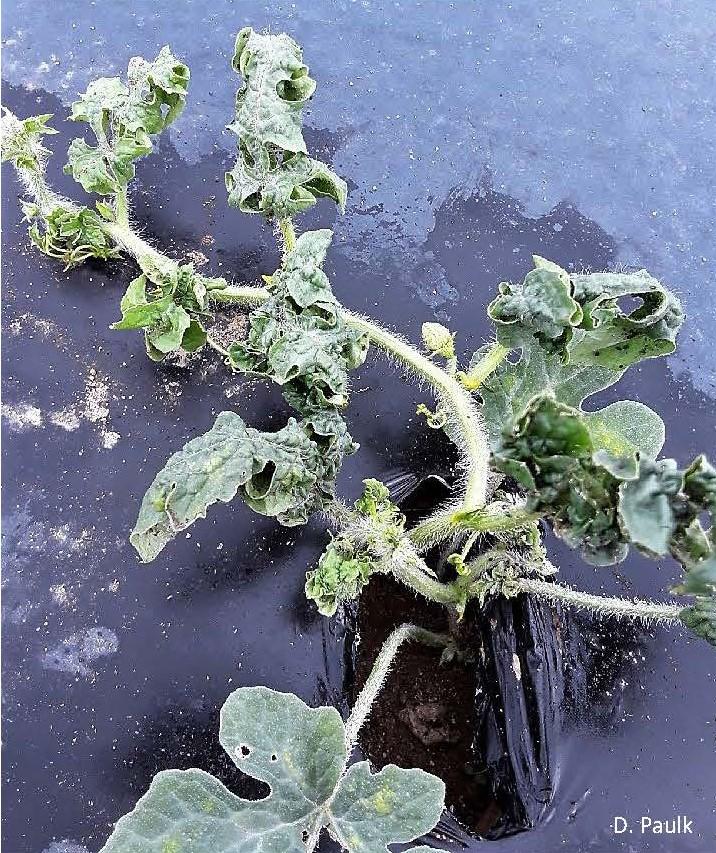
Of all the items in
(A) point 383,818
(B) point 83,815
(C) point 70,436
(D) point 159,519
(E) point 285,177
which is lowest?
(B) point 83,815

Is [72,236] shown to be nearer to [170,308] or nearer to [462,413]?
[170,308]

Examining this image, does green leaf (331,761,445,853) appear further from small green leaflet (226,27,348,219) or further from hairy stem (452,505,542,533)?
small green leaflet (226,27,348,219)

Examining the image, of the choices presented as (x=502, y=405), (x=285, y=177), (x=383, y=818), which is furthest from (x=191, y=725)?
(x=285, y=177)

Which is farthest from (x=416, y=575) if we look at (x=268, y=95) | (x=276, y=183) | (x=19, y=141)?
(x=19, y=141)

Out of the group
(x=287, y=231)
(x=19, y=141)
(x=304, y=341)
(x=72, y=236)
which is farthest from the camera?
(x=72, y=236)

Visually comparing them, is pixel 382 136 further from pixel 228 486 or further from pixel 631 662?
pixel 631 662

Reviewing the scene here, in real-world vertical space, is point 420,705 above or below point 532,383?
below
